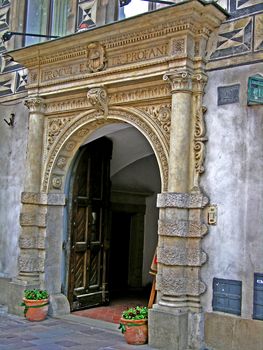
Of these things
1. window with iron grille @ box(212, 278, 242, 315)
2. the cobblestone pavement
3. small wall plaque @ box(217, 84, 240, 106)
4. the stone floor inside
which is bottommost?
the cobblestone pavement

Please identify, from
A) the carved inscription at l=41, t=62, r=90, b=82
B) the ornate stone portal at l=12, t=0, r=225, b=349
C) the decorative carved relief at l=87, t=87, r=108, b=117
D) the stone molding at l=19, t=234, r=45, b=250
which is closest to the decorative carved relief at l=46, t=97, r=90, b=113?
the ornate stone portal at l=12, t=0, r=225, b=349

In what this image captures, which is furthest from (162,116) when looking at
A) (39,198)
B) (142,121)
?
(39,198)

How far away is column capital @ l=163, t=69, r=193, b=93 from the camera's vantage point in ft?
21.5

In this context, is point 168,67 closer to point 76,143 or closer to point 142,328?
point 76,143

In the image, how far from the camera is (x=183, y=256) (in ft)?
21.1

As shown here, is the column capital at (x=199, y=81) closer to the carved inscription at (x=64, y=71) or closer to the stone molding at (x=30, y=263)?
the carved inscription at (x=64, y=71)

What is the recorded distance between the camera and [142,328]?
262 inches

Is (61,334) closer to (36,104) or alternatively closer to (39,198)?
(39,198)

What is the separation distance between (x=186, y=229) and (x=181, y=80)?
1.87 metres

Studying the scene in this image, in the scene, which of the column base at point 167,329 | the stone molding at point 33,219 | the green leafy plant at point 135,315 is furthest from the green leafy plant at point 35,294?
the column base at point 167,329

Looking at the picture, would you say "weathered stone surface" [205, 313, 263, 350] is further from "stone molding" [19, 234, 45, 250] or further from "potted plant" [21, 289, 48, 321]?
"stone molding" [19, 234, 45, 250]

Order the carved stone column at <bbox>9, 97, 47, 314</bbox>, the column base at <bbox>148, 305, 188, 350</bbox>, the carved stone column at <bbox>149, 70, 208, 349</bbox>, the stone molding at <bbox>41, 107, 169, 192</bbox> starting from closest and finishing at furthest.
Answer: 1. the column base at <bbox>148, 305, 188, 350</bbox>
2. the carved stone column at <bbox>149, 70, 208, 349</bbox>
3. the stone molding at <bbox>41, 107, 169, 192</bbox>
4. the carved stone column at <bbox>9, 97, 47, 314</bbox>

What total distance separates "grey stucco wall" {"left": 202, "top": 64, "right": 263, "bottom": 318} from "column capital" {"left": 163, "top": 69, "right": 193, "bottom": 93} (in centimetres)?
29

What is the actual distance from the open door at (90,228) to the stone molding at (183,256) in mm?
2464
